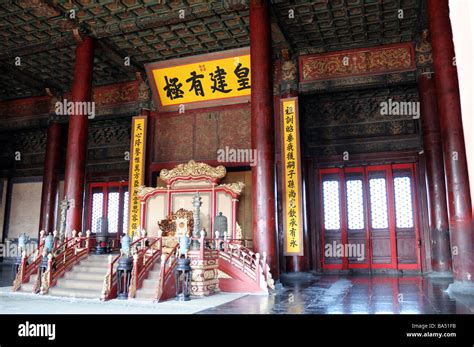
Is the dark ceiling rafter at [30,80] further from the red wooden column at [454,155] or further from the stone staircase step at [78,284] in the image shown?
the red wooden column at [454,155]

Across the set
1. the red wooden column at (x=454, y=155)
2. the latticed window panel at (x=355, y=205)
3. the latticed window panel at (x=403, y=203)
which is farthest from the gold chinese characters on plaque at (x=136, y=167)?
the red wooden column at (x=454, y=155)

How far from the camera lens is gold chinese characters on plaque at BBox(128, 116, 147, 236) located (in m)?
10.0

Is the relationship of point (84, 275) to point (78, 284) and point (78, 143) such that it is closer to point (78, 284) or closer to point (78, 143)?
point (78, 284)

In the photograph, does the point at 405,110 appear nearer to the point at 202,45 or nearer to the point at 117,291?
the point at 202,45

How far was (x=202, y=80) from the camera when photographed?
9.96m

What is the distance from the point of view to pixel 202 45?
31.4ft

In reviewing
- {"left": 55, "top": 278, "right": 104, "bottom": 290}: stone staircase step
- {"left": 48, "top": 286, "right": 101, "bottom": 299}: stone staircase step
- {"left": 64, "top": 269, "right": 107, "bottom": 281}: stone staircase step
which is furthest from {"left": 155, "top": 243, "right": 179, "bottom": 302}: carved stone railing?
{"left": 64, "top": 269, "right": 107, "bottom": 281}: stone staircase step

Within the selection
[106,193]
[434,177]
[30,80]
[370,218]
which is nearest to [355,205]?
[370,218]

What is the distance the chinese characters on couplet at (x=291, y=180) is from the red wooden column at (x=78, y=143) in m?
4.22

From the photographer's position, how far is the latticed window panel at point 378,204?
9.63 metres

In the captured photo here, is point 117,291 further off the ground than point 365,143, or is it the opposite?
point 365,143

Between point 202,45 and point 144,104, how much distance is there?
2283 millimetres
